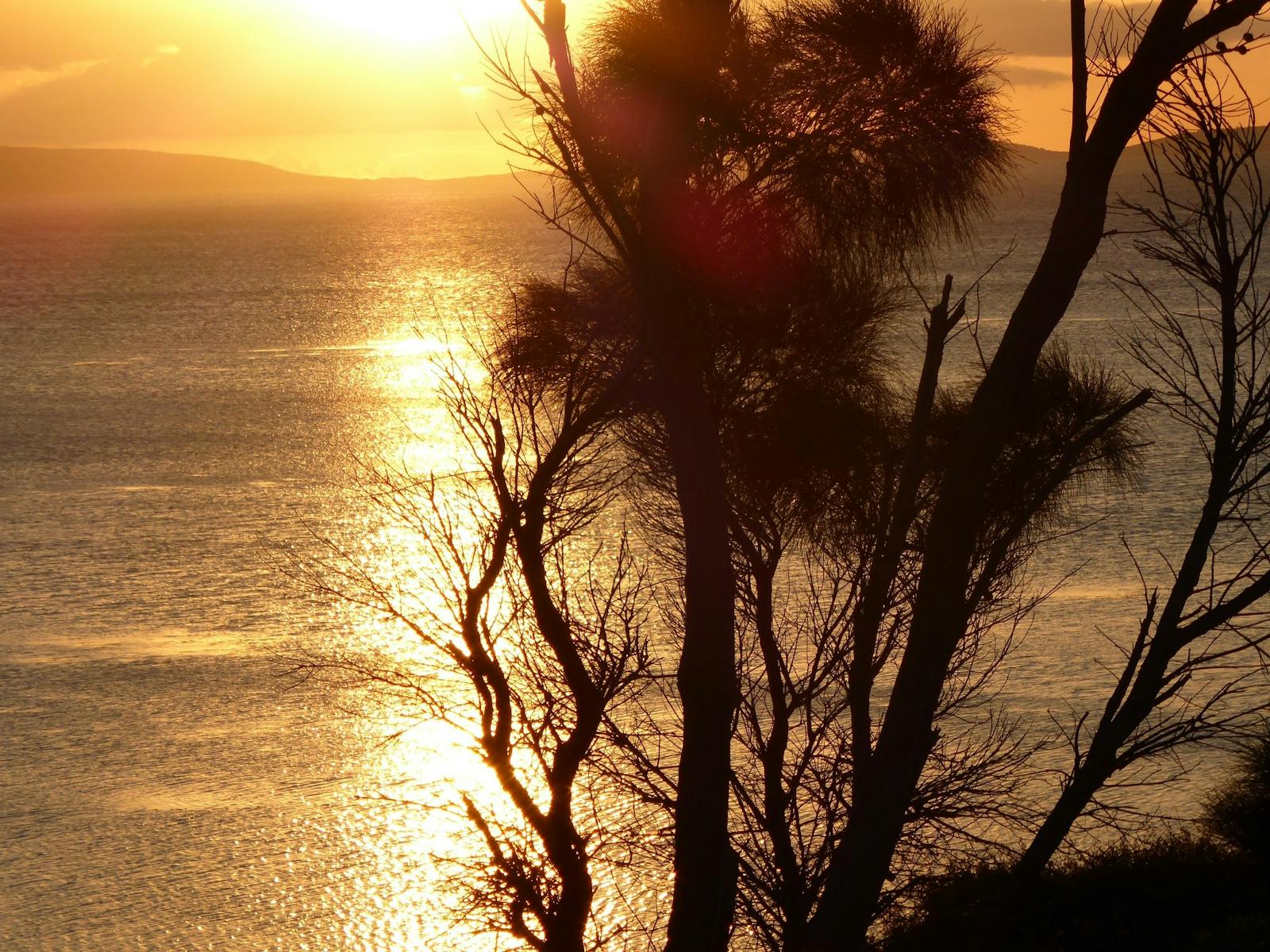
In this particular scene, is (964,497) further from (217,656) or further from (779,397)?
(217,656)

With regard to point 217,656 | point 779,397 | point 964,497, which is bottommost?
point 217,656

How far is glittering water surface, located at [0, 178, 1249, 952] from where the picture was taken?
14312 mm

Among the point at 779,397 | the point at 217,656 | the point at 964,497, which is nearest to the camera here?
the point at 964,497

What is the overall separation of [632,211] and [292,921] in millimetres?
10914

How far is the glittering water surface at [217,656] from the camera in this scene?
1431cm

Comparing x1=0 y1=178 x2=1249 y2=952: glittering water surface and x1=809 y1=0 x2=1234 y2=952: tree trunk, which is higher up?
x1=809 y1=0 x2=1234 y2=952: tree trunk

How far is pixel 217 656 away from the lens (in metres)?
20.8

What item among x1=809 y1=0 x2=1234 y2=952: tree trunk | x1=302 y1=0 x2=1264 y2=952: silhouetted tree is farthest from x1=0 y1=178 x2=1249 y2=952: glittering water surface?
x1=809 y1=0 x2=1234 y2=952: tree trunk

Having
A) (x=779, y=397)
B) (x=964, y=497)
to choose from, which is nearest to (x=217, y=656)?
(x=779, y=397)

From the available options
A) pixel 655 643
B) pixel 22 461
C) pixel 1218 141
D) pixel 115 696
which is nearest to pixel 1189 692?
pixel 655 643

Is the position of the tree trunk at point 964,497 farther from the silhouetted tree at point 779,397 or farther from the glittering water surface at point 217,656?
the glittering water surface at point 217,656

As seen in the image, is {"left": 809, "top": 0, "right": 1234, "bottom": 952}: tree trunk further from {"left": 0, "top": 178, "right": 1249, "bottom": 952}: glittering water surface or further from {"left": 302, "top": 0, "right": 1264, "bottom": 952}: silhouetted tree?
{"left": 0, "top": 178, "right": 1249, "bottom": 952}: glittering water surface

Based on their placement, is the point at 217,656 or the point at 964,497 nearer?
the point at 964,497

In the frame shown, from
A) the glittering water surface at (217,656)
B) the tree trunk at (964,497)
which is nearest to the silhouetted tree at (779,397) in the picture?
the tree trunk at (964,497)
